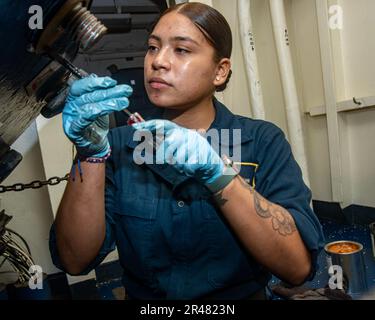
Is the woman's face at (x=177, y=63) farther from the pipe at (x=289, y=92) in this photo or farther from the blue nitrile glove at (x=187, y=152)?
the pipe at (x=289, y=92)

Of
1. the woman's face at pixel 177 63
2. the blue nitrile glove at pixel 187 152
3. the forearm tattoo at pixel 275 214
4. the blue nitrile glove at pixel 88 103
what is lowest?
the forearm tattoo at pixel 275 214

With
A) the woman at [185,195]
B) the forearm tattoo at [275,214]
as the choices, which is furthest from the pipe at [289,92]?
the forearm tattoo at [275,214]

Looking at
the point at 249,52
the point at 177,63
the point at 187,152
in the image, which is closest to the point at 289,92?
the point at 249,52

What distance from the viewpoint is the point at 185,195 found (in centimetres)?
80

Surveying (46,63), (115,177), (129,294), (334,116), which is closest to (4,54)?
(46,63)

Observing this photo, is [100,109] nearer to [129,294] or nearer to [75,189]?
[75,189]

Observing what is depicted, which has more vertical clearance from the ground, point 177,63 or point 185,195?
point 177,63

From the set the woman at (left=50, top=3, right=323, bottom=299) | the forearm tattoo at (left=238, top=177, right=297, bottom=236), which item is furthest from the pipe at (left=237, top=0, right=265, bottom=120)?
the forearm tattoo at (left=238, top=177, right=297, bottom=236)

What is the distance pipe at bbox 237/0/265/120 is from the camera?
1736mm

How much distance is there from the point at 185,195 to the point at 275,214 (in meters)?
0.22

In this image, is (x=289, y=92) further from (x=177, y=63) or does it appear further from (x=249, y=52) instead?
(x=177, y=63)

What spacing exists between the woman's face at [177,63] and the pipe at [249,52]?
1.03 metres

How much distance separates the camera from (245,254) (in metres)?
0.77

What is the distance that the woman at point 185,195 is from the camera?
65 cm
